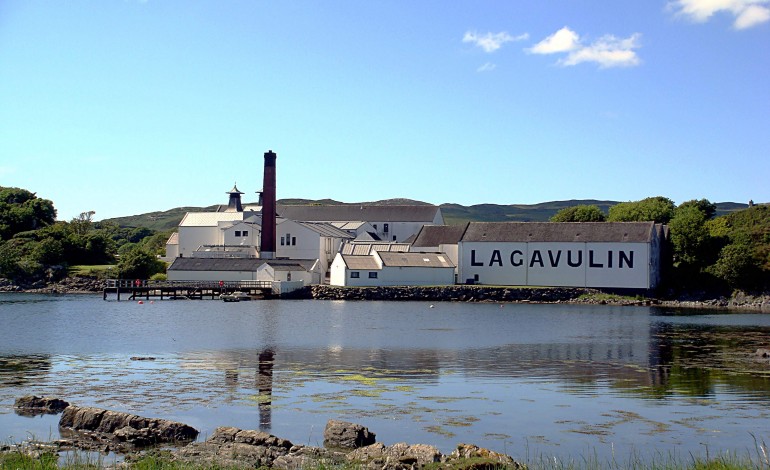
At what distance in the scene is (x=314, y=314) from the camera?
54.0 m

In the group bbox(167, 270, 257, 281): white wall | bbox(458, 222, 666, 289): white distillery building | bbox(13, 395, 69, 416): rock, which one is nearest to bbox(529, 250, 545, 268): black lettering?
bbox(458, 222, 666, 289): white distillery building

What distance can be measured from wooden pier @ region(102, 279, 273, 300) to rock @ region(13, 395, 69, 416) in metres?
49.1

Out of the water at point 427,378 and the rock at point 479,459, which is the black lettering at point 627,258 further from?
the rock at point 479,459

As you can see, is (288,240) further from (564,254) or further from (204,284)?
(564,254)

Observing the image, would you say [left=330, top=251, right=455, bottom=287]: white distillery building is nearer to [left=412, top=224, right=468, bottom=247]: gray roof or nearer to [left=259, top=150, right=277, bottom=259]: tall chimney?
[left=412, top=224, right=468, bottom=247]: gray roof

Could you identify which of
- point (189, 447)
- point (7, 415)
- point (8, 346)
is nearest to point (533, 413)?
point (189, 447)

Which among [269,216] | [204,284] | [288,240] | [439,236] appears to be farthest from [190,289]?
[439,236]

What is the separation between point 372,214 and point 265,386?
7926 cm

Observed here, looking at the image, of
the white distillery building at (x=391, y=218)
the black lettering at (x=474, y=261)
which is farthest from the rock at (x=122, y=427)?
the white distillery building at (x=391, y=218)

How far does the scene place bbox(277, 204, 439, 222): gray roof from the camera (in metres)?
102

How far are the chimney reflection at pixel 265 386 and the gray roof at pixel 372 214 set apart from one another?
2717 inches

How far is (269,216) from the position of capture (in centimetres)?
7906

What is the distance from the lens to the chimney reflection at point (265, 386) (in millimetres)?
19828

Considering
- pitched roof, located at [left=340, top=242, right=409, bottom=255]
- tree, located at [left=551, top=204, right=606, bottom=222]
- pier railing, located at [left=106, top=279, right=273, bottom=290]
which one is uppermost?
tree, located at [left=551, top=204, right=606, bottom=222]
